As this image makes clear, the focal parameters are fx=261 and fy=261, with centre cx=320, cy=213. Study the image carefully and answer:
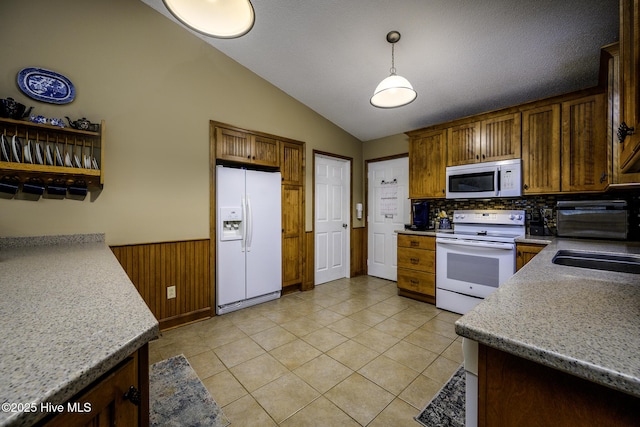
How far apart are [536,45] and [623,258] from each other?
186 cm

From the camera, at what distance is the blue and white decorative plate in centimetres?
200

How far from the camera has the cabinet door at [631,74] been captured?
76cm

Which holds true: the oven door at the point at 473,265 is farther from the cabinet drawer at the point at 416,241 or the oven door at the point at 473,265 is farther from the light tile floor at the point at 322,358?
the light tile floor at the point at 322,358

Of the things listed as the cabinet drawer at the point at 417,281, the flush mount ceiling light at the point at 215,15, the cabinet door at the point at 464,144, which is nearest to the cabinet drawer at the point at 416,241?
the cabinet drawer at the point at 417,281

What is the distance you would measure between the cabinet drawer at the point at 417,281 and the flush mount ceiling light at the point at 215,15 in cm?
314

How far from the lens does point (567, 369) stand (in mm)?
532

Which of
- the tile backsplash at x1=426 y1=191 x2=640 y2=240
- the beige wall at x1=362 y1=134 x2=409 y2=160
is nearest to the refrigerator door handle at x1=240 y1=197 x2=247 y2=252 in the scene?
the beige wall at x1=362 y1=134 x2=409 y2=160

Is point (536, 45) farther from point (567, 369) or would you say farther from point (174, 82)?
point (174, 82)

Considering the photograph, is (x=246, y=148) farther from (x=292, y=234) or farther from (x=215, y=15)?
(x=215, y=15)

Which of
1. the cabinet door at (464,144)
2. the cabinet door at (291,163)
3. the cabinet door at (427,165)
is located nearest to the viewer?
the cabinet door at (464,144)

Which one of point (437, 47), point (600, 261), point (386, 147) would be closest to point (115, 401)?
point (600, 261)

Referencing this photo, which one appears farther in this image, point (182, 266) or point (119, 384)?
point (182, 266)

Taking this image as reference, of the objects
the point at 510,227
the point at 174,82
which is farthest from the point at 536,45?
the point at 174,82

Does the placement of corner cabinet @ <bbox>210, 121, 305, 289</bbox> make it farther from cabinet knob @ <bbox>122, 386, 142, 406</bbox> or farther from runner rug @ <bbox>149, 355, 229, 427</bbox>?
cabinet knob @ <bbox>122, 386, 142, 406</bbox>
